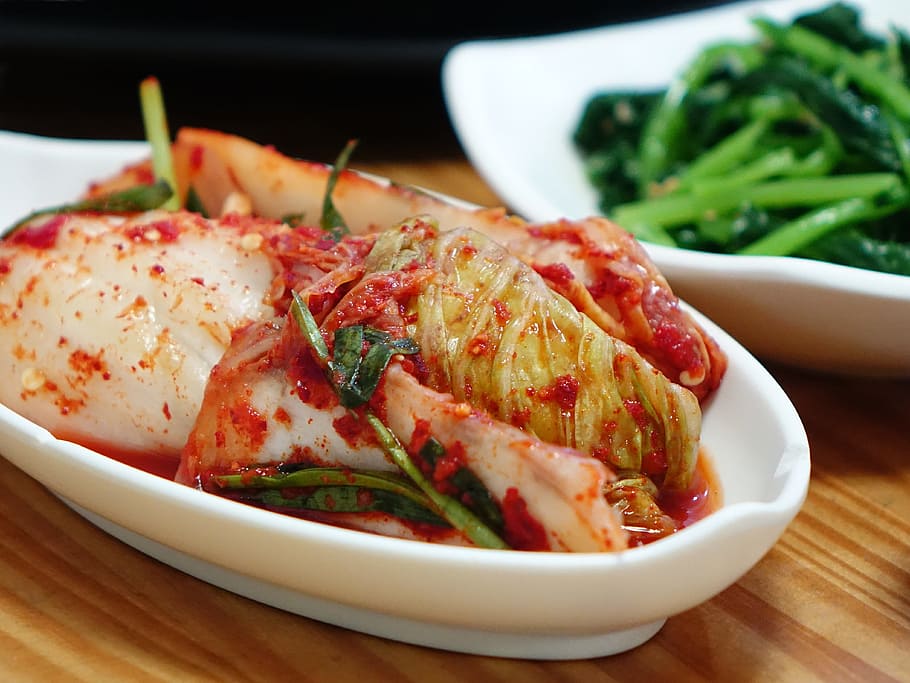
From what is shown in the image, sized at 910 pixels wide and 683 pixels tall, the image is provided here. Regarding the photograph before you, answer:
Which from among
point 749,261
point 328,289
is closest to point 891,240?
point 749,261

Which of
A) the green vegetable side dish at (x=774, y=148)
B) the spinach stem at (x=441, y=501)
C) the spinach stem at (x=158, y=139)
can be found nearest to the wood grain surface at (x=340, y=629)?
the spinach stem at (x=441, y=501)

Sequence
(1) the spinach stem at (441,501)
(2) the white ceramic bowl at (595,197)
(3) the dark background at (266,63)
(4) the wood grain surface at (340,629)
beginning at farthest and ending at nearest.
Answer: (3) the dark background at (266,63), (2) the white ceramic bowl at (595,197), (4) the wood grain surface at (340,629), (1) the spinach stem at (441,501)

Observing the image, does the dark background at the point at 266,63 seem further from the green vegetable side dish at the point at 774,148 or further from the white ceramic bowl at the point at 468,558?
the white ceramic bowl at the point at 468,558

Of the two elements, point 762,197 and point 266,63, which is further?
point 266,63

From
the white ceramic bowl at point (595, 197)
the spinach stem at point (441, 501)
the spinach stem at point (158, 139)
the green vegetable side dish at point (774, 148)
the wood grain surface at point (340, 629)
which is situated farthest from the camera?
the green vegetable side dish at point (774, 148)

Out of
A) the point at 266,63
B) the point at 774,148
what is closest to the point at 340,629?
the point at 774,148

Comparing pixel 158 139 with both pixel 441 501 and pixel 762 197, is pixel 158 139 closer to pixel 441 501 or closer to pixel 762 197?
pixel 441 501

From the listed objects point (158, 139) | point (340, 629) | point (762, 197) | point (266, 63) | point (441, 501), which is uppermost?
point (158, 139)
